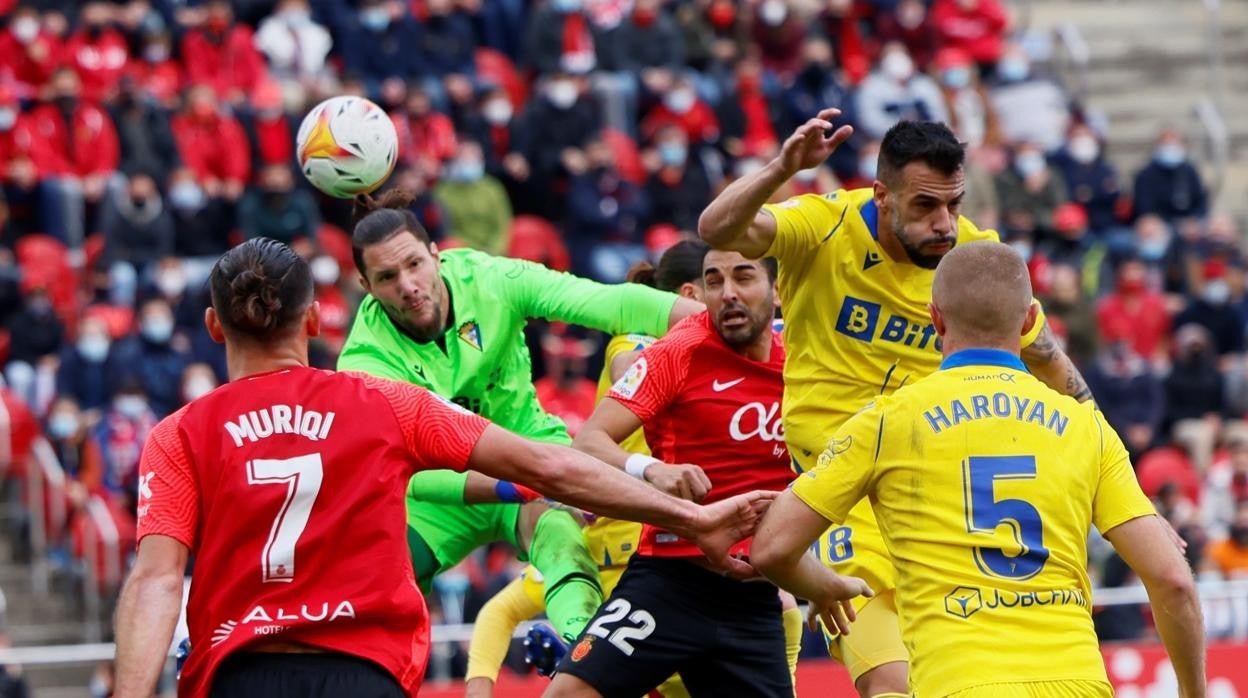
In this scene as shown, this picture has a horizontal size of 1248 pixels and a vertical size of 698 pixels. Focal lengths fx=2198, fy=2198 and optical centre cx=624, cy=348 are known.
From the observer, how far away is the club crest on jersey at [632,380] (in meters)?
8.98

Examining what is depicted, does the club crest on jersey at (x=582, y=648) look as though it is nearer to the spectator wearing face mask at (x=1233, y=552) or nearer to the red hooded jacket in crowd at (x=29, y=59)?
the spectator wearing face mask at (x=1233, y=552)

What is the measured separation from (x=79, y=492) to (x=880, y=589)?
11.3 m

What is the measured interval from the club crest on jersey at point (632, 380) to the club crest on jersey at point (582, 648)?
1.00 metres

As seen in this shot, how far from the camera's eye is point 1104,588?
61.4 ft

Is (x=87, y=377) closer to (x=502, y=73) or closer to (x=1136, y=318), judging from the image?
(x=502, y=73)

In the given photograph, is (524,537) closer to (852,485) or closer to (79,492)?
(852,485)

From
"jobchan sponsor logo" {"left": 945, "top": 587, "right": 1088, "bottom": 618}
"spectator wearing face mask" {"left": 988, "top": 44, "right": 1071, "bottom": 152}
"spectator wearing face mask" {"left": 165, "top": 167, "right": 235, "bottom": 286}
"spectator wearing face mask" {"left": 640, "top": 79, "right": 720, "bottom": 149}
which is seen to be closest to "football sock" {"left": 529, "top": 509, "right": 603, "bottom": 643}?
"jobchan sponsor logo" {"left": 945, "top": 587, "right": 1088, "bottom": 618}

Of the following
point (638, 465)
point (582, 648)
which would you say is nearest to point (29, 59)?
point (582, 648)

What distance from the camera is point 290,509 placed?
22.4 ft

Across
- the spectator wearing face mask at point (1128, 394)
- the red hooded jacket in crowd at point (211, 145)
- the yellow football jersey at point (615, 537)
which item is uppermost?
the red hooded jacket in crowd at point (211, 145)

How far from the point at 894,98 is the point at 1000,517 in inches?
757

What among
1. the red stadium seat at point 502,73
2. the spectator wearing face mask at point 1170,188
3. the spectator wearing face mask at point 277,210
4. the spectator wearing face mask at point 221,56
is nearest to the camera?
the spectator wearing face mask at point 277,210

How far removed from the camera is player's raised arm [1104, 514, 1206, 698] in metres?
6.80

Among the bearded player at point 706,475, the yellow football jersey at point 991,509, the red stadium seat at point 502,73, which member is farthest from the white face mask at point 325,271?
the yellow football jersey at point 991,509
